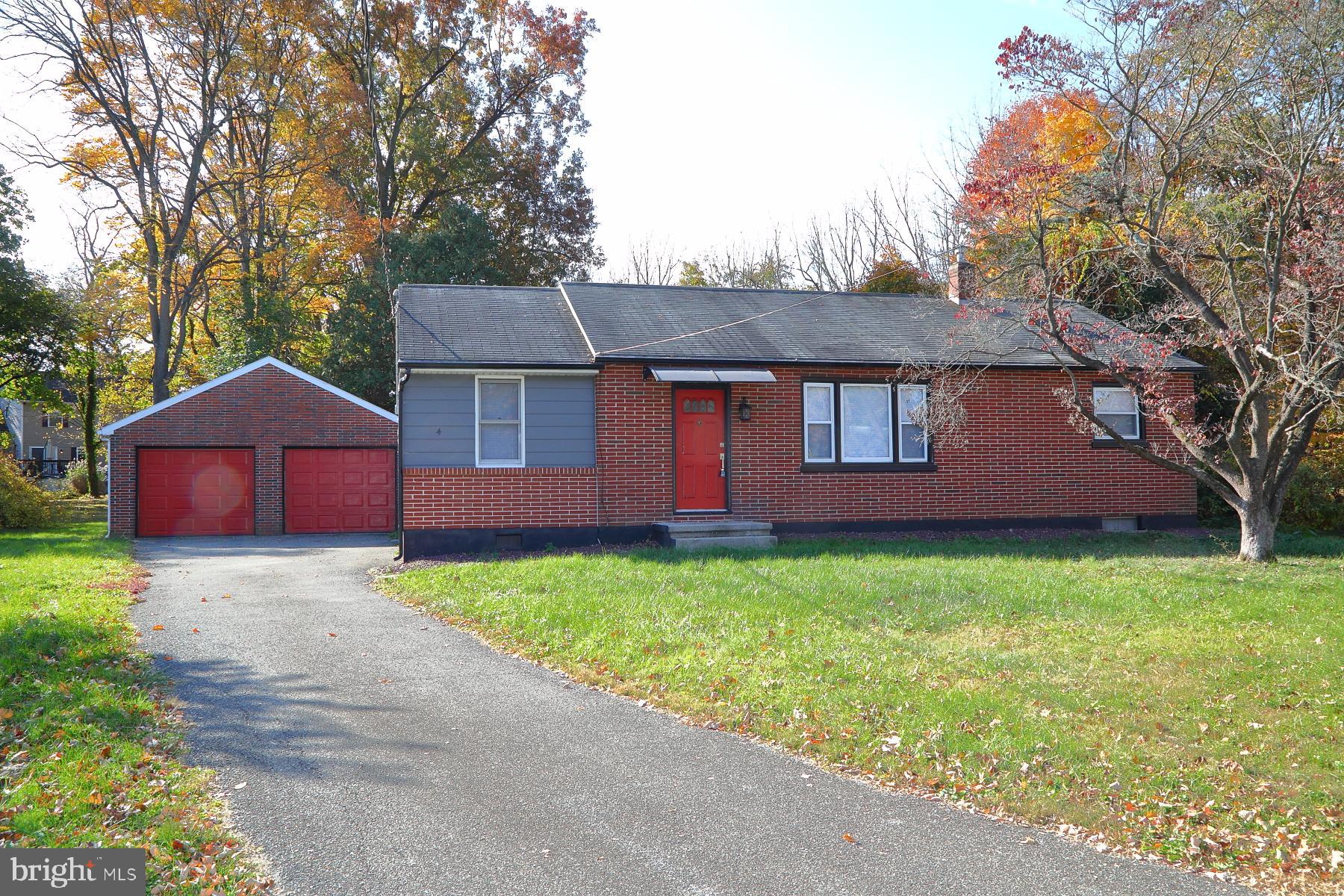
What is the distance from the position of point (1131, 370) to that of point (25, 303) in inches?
1185

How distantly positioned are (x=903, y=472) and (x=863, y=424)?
3.56 feet

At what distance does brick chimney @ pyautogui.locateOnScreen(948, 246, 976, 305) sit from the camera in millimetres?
18938

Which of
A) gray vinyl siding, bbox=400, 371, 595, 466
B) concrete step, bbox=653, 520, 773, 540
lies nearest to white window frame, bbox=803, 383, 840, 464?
concrete step, bbox=653, 520, 773, 540

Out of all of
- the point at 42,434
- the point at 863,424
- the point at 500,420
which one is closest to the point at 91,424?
the point at 500,420

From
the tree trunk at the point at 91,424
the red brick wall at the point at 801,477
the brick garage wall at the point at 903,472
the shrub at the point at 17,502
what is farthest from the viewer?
the tree trunk at the point at 91,424

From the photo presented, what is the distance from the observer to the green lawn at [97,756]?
438cm

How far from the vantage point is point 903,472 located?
1641 cm

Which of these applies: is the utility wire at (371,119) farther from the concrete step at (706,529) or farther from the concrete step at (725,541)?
the concrete step at (725,541)

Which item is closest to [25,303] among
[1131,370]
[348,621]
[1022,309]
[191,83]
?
[191,83]

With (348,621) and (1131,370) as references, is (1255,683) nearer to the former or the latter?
(348,621)

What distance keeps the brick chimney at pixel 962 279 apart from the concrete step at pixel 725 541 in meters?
7.10

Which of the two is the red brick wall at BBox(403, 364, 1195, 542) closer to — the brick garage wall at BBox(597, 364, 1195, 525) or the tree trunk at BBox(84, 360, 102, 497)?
the brick garage wall at BBox(597, 364, 1195, 525)

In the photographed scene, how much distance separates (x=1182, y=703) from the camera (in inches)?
258

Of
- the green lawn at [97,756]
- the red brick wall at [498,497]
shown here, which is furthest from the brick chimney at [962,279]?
the green lawn at [97,756]
